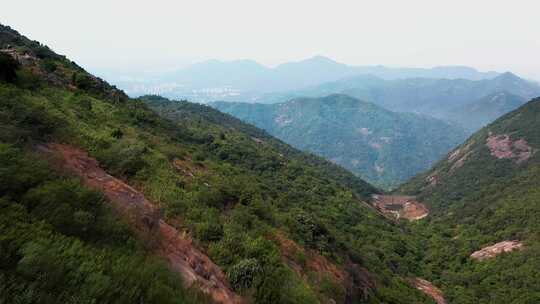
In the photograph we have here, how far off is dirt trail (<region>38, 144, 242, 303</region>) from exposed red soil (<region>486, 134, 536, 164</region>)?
105460 millimetres

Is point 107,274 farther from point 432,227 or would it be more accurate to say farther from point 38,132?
point 432,227

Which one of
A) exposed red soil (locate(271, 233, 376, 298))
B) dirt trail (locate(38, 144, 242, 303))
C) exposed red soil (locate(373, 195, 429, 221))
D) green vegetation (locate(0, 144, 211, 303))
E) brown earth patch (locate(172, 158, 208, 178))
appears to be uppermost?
green vegetation (locate(0, 144, 211, 303))

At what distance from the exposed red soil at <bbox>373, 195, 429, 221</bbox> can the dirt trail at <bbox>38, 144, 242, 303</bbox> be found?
7961 cm

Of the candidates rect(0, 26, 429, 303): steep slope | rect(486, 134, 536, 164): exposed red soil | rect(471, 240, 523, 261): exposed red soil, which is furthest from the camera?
rect(486, 134, 536, 164): exposed red soil

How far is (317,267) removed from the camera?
16141mm

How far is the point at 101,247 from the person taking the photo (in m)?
5.96

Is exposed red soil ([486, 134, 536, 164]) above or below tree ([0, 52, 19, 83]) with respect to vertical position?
below

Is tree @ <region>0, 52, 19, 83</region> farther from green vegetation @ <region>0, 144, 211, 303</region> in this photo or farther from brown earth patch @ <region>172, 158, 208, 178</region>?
green vegetation @ <region>0, 144, 211, 303</region>

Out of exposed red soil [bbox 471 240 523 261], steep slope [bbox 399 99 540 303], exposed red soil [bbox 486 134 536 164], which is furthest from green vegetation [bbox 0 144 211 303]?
exposed red soil [bbox 486 134 536 164]

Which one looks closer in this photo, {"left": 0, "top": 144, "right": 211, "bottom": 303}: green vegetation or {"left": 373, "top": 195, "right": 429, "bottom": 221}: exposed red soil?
{"left": 0, "top": 144, "right": 211, "bottom": 303}: green vegetation

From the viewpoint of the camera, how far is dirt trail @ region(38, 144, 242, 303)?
792 cm

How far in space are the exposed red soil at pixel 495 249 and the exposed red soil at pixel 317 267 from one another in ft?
121

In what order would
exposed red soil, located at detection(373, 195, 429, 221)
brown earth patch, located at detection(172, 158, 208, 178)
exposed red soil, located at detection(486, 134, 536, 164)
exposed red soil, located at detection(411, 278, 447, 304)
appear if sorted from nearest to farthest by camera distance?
brown earth patch, located at detection(172, 158, 208, 178)
exposed red soil, located at detection(411, 278, 447, 304)
exposed red soil, located at detection(373, 195, 429, 221)
exposed red soil, located at detection(486, 134, 536, 164)

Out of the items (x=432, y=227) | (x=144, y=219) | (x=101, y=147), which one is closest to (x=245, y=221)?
(x=144, y=219)
